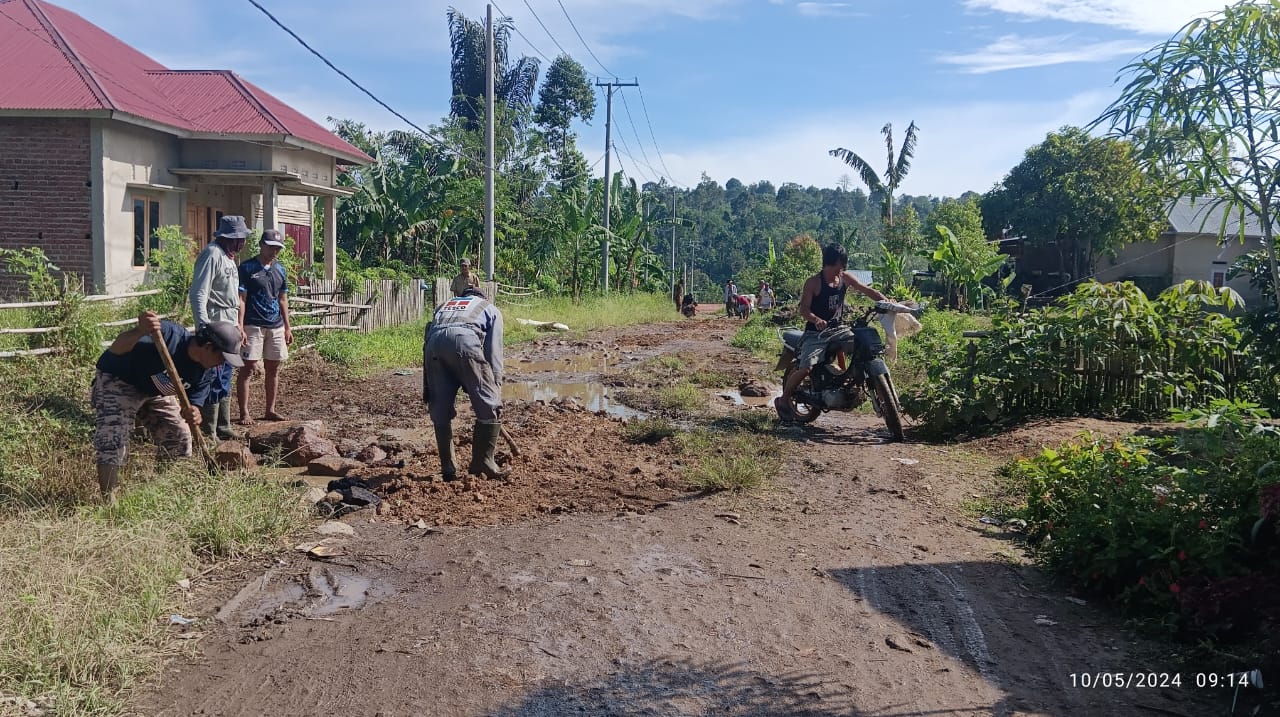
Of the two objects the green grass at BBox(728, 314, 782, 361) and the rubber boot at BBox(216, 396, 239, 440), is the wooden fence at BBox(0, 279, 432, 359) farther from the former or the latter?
the green grass at BBox(728, 314, 782, 361)

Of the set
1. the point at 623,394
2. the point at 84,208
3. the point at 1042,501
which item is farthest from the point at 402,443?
the point at 84,208

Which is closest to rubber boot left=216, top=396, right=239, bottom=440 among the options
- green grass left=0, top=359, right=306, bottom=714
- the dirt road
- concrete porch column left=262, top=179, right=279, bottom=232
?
green grass left=0, top=359, right=306, bottom=714

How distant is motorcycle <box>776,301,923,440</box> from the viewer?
9031 mm

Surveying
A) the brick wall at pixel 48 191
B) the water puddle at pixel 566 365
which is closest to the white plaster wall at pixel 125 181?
the brick wall at pixel 48 191

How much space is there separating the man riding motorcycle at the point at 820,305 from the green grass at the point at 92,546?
5134 millimetres

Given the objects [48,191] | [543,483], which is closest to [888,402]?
[543,483]

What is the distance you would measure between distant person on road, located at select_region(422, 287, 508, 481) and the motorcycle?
3.70m

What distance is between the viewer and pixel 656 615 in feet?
14.6

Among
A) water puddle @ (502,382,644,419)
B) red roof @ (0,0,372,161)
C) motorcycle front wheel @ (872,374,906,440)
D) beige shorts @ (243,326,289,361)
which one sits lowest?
water puddle @ (502,382,644,419)

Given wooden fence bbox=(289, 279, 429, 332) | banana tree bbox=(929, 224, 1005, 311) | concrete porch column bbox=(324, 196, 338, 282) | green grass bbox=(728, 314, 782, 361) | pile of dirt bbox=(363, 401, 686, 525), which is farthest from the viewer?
banana tree bbox=(929, 224, 1005, 311)

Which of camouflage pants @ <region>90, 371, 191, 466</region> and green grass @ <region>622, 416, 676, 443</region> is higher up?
camouflage pants @ <region>90, 371, 191, 466</region>

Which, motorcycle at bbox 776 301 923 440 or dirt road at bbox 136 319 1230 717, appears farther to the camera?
motorcycle at bbox 776 301 923 440

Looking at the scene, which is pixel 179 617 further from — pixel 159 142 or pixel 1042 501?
pixel 159 142

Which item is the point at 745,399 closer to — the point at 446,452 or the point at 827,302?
the point at 827,302
